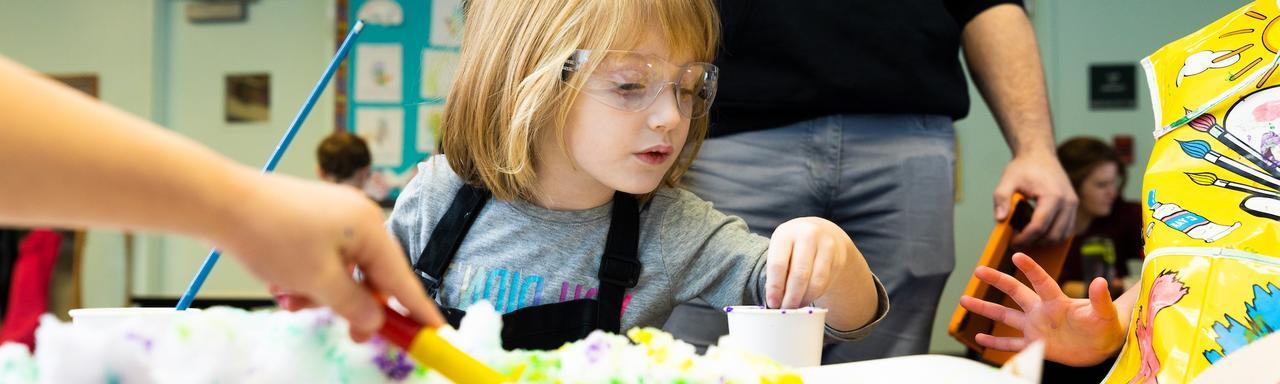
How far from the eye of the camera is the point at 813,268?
0.99m

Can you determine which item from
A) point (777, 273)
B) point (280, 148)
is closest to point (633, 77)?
point (777, 273)

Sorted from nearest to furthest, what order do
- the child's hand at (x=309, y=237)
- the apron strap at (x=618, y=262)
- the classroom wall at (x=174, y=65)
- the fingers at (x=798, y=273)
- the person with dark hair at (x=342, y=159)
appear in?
the child's hand at (x=309, y=237) → the fingers at (x=798, y=273) → the apron strap at (x=618, y=262) → the person with dark hair at (x=342, y=159) → the classroom wall at (x=174, y=65)

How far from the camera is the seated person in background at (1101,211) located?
3602 mm

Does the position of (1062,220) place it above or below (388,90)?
above

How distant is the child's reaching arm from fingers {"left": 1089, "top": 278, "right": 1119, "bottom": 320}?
23 centimetres

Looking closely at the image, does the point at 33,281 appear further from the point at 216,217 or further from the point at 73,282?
the point at 216,217

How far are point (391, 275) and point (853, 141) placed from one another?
1106 millimetres

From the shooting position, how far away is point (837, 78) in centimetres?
143

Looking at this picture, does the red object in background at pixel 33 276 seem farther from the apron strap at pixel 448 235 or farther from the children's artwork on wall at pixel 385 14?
the apron strap at pixel 448 235

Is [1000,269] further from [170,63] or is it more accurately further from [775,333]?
[170,63]

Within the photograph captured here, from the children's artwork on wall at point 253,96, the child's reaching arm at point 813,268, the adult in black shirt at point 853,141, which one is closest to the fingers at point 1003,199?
the adult in black shirt at point 853,141

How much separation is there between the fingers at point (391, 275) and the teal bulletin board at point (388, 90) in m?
4.10

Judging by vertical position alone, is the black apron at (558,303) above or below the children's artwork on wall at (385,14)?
below

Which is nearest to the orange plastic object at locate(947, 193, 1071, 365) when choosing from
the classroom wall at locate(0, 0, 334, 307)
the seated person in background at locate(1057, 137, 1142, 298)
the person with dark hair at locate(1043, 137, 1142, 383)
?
the person with dark hair at locate(1043, 137, 1142, 383)
